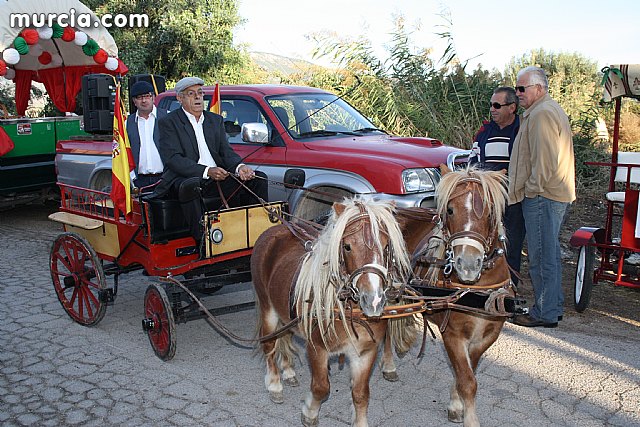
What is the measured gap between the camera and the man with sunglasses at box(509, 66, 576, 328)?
16.7 ft

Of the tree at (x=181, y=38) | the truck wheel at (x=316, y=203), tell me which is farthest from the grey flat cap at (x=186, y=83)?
the tree at (x=181, y=38)

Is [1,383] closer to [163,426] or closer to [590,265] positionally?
[163,426]

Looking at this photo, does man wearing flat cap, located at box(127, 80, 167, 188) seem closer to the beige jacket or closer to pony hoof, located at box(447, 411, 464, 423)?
the beige jacket

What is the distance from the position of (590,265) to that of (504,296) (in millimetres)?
2996

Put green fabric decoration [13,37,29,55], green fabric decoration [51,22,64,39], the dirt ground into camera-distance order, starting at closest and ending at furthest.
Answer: the dirt ground
green fabric decoration [13,37,29,55]
green fabric decoration [51,22,64,39]

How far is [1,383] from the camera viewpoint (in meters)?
4.75

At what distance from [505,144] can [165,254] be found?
3.43m

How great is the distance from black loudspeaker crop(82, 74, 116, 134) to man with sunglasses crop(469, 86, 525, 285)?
5.48 m

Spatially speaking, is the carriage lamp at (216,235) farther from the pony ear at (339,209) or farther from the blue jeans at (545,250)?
the blue jeans at (545,250)

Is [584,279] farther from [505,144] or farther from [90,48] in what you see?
[90,48]

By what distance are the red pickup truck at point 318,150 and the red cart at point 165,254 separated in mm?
776

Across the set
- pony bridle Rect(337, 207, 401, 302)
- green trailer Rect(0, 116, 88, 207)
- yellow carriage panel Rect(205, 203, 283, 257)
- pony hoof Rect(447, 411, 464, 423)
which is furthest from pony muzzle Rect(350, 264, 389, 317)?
green trailer Rect(0, 116, 88, 207)

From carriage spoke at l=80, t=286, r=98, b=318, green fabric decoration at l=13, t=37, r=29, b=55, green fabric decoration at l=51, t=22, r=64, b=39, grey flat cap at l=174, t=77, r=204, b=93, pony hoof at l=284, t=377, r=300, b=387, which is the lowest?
pony hoof at l=284, t=377, r=300, b=387

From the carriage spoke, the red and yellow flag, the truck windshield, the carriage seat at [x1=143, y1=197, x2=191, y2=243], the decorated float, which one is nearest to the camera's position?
the carriage seat at [x1=143, y1=197, x2=191, y2=243]
